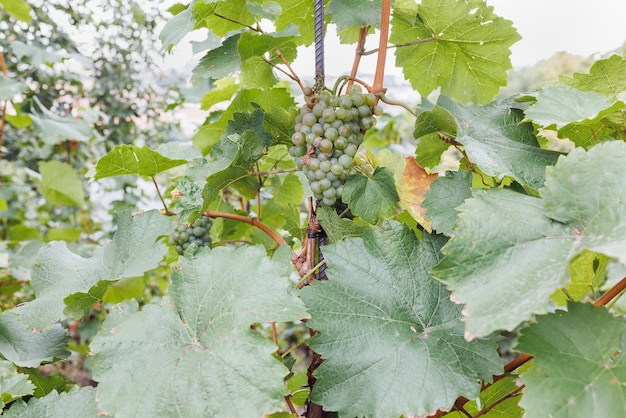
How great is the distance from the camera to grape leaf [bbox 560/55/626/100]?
69 cm

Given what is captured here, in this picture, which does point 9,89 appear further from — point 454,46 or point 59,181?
point 454,46

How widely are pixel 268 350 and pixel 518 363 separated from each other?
30cm

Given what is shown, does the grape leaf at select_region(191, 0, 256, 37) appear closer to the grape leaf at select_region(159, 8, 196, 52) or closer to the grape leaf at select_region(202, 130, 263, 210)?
the grape leaf at select_region(159, 8, 196, 52)

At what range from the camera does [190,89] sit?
2057mm

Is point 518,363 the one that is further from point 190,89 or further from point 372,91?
point 190,89

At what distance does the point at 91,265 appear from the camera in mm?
864

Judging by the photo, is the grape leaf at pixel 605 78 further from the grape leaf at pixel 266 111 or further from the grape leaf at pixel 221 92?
the grape leaf at pixel 221 92

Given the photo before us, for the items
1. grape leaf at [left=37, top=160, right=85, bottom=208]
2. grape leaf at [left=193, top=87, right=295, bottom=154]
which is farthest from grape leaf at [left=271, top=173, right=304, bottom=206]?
grape leaf at [left=37, top=160, right=85, bottom=208]

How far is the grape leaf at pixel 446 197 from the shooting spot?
660 mm

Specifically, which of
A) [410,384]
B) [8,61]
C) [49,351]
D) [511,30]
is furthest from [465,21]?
[8,61]

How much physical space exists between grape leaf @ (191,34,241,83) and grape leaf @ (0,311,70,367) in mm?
497

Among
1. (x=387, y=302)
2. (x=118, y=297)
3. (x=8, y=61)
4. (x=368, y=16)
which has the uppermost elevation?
(x=368, y=16)

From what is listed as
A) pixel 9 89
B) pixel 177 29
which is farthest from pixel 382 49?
pixel 9 89

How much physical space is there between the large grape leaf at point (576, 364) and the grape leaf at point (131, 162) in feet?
1.95
